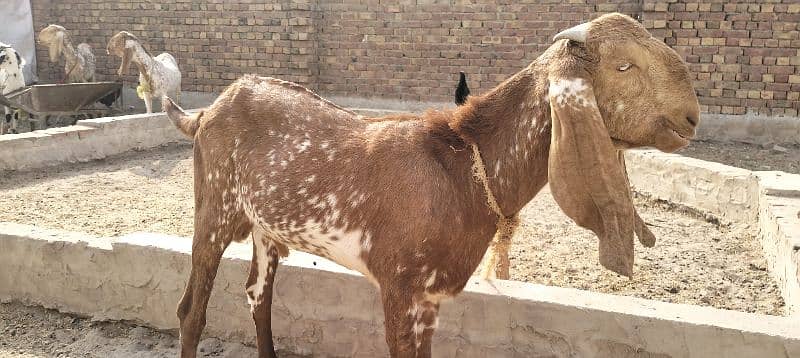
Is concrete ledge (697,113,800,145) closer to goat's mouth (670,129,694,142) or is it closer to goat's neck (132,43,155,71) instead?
goat's mouth (670,129,694,142)

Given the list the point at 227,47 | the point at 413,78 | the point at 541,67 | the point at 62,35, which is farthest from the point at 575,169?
the point at 62,35

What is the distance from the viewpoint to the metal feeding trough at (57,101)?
431 inches

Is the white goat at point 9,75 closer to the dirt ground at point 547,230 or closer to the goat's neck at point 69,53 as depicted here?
the goat's neck at point 69,53

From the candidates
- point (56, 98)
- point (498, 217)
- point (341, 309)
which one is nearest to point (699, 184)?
point (341, 309)

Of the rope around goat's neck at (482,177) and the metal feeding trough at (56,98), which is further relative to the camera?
the metal feeding trough at (56,98)

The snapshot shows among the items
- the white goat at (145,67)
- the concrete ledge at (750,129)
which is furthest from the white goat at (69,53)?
the concrete ledge at (750,129)

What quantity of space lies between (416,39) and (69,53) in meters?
7.20

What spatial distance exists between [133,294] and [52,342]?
0.57 metres

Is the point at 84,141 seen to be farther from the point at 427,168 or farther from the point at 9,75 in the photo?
the point at 427,168

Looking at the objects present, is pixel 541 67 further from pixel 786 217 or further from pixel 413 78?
pixel 413 78

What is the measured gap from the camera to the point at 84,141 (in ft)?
27.5

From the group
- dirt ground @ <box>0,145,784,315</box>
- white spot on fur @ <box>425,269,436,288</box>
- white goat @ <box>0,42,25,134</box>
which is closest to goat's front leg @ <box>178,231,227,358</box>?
white spot on fur @ <box>425,269,436,288</box>

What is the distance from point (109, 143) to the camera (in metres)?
8.74

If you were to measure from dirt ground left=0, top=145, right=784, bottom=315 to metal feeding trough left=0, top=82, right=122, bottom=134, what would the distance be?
328 cm
